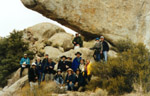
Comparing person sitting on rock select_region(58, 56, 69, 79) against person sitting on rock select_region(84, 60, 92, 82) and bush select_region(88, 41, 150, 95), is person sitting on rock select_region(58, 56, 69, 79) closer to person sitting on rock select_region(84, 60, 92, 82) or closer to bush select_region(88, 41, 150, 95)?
person sitting on rock select_region(84, 60, 92, 82)

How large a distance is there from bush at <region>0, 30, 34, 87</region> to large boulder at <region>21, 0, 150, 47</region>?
16.1 ft

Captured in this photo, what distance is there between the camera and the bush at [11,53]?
70.7ft

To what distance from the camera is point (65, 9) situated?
19234mm

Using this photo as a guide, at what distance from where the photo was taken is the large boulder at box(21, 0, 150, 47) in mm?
19453

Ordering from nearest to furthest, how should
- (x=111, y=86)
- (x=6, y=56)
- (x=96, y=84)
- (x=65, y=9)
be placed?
(x=111, y=86) → (x=96, y=84) → (x=65, y=9) → (x=6, y=56)

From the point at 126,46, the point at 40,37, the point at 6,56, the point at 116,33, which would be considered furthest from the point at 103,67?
the point at 40,37

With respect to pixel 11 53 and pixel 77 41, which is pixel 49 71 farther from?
pixel 11 53

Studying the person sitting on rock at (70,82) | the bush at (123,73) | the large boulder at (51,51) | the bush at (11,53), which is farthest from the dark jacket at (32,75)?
the large boulder at (51,51)

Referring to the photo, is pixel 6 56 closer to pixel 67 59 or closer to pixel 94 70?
pixel 67 59

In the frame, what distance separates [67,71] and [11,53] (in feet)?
32.9

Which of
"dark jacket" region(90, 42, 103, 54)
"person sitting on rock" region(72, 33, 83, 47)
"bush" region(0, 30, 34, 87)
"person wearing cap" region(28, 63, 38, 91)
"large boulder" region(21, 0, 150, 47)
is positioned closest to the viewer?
"person wearing cap" region(28, 63, 38, 91)

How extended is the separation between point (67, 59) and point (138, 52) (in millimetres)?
4039

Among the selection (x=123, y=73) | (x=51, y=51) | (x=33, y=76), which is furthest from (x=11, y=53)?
(x=123, y=73)

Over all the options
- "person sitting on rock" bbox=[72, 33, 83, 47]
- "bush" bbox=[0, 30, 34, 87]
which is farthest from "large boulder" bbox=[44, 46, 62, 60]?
"person sitting on rock" bbox=[72, 33, 83, 47]
